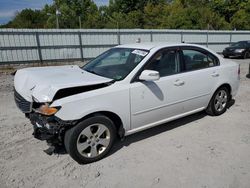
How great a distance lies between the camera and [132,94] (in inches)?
126

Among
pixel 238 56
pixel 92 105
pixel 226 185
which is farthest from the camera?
pixel 238 56

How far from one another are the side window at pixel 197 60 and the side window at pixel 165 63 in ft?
0.74

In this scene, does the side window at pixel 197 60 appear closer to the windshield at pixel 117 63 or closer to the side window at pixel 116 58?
the windshield at pixel 117 63

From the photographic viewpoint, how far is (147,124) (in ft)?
11.7

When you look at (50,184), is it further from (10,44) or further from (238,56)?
(238,56)

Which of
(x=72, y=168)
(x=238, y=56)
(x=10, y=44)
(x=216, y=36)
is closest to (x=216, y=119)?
(x=72, y=168)

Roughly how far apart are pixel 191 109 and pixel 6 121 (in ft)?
12.3

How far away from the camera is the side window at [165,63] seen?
3537 millimetres

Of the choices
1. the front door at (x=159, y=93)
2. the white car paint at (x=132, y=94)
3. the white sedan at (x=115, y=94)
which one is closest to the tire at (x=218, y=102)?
the white sedan at (x=115, y=94)

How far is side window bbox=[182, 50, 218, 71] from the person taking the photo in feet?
13.0

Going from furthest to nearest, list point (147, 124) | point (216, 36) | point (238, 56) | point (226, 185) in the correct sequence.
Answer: point (216, 36) < point (238, 56) < point (147, 124) < point (226, 185)

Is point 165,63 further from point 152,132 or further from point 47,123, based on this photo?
point 47,123

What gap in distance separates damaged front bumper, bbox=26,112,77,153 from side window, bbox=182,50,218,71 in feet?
7.62

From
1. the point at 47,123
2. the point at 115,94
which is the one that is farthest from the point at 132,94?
the point at 47,123
